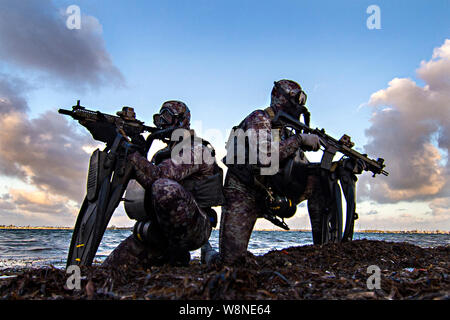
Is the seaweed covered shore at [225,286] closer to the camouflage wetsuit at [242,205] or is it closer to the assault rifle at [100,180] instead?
the assault rifle at [100,180]

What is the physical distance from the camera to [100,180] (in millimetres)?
5215

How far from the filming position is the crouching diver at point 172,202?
476 cm

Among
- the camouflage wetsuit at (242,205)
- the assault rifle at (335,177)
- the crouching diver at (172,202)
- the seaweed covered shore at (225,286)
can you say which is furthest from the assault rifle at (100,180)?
the assault rifle at (335,177)

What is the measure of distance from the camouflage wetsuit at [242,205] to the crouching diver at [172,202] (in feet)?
0.98

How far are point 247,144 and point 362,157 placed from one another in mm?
3625

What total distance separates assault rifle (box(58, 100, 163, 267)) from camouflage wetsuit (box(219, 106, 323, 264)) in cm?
168

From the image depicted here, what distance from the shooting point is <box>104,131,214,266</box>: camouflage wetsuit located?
4711 mm

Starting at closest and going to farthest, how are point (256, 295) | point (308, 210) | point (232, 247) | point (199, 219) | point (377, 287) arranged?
point (256, 295), point (377, 287), point (199, 219), point (232, 247), point (308, 210)

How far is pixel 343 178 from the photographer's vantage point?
727 cm

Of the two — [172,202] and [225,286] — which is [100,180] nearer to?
[172,202]

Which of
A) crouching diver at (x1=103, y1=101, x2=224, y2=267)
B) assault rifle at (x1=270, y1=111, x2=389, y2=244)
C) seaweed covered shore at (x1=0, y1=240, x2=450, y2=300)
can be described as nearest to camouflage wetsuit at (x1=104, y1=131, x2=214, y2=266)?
crouching diver at (x1=103, y1=101, x2=224, y2=267)

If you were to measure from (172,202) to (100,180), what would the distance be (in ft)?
4.38
